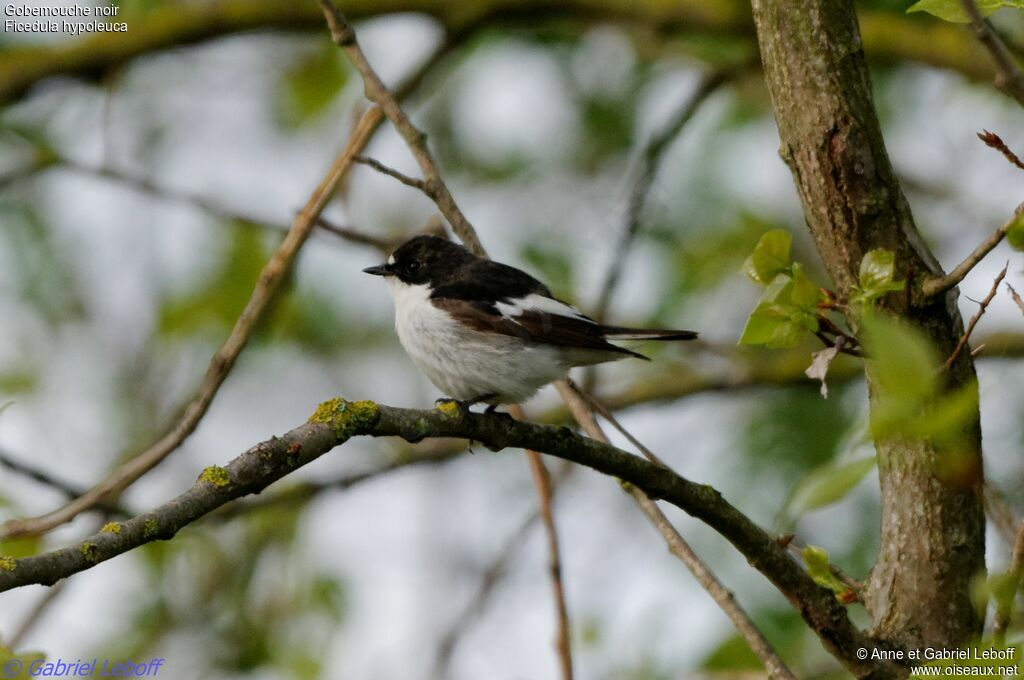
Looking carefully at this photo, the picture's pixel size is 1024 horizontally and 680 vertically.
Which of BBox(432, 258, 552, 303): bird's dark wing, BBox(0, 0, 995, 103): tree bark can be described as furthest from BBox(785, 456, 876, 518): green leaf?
BBox(0, 0, 995, 103): tree bark

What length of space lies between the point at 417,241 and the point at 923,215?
126 inches

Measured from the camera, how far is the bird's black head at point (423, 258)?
16.7 feet

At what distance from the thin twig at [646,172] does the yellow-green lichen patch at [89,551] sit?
3.47m

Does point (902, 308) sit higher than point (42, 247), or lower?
lower

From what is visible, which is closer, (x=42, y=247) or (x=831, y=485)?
(x=831, y=485)

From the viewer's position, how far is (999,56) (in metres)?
1.72

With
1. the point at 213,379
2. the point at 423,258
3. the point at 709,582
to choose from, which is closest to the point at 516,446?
the point at 709,582

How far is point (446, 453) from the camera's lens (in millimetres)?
5918

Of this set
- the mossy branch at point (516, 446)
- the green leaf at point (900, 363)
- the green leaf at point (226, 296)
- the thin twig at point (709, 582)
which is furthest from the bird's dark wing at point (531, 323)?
the green leaf at point (900, 363)

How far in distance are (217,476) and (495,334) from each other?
2.37 m

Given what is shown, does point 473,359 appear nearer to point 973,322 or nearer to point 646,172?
point 646,172

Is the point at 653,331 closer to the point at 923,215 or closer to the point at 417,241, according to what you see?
the point at 417,241

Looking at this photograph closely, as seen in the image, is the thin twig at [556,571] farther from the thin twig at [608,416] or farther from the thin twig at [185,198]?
the thin twig at [185,198]

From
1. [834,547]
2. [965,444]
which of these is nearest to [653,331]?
[965,444]
